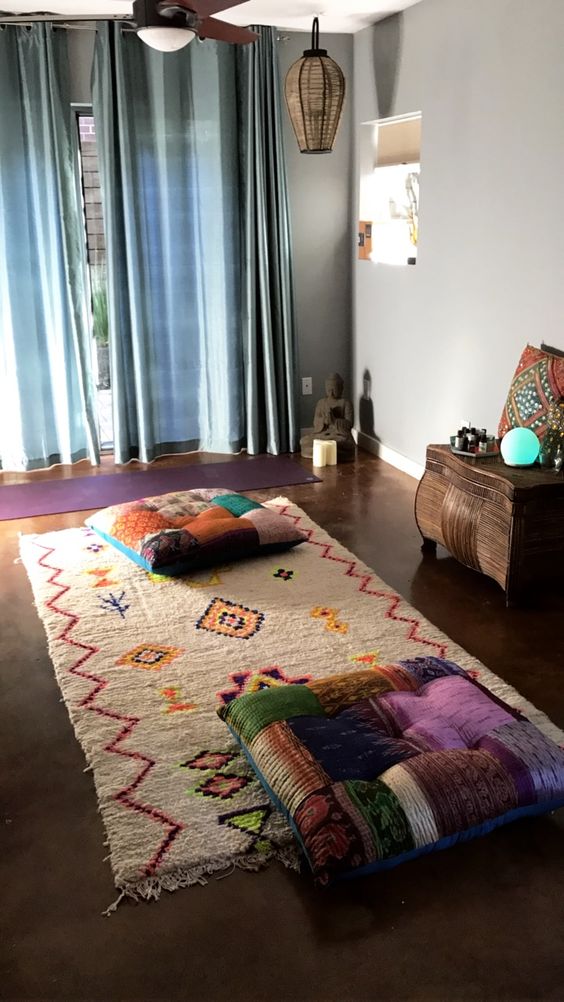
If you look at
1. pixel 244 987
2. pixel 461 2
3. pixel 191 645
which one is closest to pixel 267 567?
pixel 191 645

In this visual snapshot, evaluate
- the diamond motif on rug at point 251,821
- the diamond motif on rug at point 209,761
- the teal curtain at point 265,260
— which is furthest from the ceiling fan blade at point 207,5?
the diamond motif on rug at point 251,821

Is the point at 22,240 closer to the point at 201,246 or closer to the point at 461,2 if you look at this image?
the point at 201,246

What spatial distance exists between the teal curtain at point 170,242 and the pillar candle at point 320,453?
563 millimetres

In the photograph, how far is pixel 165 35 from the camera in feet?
9.03

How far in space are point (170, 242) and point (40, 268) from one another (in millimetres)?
727

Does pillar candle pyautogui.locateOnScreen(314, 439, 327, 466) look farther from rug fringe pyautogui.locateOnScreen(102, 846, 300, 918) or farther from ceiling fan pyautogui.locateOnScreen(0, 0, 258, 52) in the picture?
rug fringe pyautogui.locateOnScreen(102, 846, 300, 918)

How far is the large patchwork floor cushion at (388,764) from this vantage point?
1846 mm

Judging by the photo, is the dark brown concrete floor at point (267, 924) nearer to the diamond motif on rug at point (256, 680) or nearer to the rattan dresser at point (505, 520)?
the diamond motif on rug at point (256, 680)

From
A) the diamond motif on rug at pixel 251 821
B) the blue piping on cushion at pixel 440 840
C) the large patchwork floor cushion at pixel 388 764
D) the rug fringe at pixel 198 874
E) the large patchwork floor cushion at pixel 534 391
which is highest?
the large patchwork floor cushion at pixel 534 391

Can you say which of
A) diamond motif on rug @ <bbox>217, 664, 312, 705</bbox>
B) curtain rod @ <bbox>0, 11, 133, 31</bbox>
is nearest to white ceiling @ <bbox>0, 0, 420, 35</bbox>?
curtain rod @ <bbox>0, 11, 133, 31</bbox>

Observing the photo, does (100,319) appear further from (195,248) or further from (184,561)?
(184,561)

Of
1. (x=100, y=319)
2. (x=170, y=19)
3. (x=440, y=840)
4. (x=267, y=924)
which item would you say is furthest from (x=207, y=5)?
(x=267, y=924)

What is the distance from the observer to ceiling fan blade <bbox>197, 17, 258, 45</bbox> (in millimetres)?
3225

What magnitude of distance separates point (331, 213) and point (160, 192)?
3.42 ft
